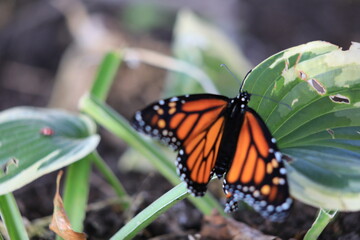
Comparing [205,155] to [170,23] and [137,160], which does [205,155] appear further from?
[170,23]

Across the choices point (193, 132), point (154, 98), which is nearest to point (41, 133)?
point (193, 132)

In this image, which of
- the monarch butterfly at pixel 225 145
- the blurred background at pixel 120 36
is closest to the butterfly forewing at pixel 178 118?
the monarch butterfly at pixel 225 145

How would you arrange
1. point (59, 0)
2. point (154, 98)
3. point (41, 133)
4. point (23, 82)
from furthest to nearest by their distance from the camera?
point (59, 0)
point (23, 82)
point (154, 98)
point (41, 133)

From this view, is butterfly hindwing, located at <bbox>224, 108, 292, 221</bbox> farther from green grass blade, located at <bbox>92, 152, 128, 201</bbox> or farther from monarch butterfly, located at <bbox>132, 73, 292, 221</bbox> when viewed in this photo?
green grass blade, located at <bbox>92, 152, 128, 201</bbox>

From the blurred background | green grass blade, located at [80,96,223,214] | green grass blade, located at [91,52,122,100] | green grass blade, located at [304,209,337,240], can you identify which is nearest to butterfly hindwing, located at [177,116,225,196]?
green grass blade, located at [304,209,337,240]

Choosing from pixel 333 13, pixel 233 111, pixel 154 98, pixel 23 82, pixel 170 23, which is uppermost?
pixel 333 13

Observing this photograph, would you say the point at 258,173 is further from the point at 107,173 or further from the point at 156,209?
the point at 107,173

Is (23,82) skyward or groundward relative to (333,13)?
groundward
